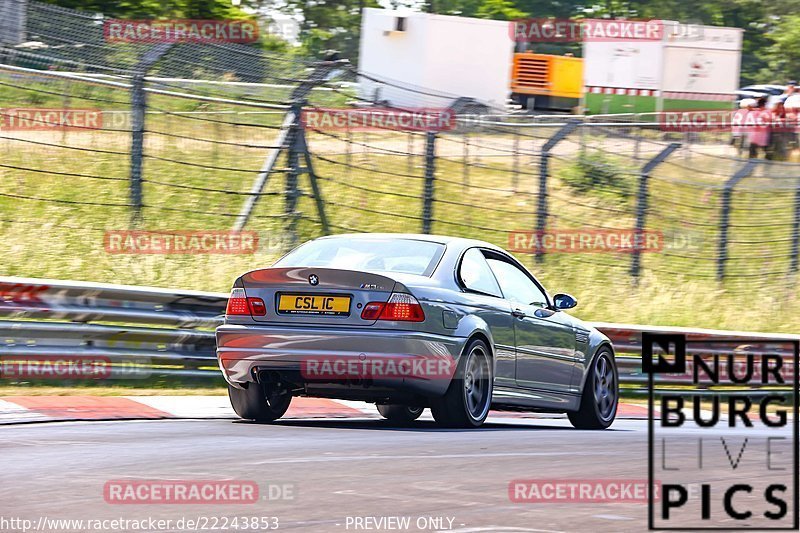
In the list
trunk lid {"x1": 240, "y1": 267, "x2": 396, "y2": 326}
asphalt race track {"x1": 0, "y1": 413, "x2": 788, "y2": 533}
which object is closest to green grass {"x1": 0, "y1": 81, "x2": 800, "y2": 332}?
trunk lid {"x1": 240, "y1": 267, "x2": 396, "y2": 326}

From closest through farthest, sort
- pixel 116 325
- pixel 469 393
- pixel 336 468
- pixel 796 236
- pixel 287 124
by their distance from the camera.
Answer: pixel 336 468, pixel 469 393, pixel 116 325, pixel 287 124, pixel 796 236

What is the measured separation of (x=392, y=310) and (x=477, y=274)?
1.19 m

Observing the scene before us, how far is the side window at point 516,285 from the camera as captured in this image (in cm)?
991

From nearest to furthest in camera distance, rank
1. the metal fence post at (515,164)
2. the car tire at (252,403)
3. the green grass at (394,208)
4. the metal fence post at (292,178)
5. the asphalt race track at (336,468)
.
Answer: the asphalt race track at (336,468)
the car tire at (252,403)
the metal fence post at (292,178)
the green grass at (394,208)
the metal fence post at (515,164)

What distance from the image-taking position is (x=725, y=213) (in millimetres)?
18172

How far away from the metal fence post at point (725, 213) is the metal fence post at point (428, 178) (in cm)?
420

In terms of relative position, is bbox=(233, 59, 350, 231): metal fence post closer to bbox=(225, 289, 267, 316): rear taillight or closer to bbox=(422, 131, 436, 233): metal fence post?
bbox=(422, 131, 436, 233): metal fence post

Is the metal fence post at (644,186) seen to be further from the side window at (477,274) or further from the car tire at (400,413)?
the side window at (477,274)

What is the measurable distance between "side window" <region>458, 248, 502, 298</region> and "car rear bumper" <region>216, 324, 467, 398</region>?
64 centimetres

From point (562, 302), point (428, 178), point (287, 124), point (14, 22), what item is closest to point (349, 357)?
point (562, 302)

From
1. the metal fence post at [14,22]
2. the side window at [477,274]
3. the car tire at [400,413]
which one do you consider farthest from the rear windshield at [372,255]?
the metal fence post at [14,22]

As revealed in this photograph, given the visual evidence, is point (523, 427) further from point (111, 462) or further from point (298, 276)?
point (111, 462)

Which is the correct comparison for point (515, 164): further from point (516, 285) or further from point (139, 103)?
point (516, 285)

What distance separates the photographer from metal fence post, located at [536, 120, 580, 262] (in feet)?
53.9
